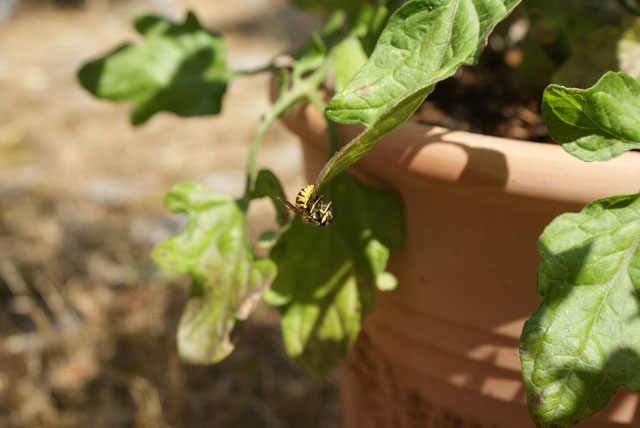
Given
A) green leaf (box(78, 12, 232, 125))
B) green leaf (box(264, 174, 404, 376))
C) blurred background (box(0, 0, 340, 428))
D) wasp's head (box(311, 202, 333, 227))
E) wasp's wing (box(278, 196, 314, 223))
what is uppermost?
wasp's wing (box(278, 196, 314, 223))

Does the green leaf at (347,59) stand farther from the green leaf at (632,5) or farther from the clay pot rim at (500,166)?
the green leaf at (632,5)

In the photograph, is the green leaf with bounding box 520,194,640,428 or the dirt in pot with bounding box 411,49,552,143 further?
the dirt in pot with bounding box 411,49,552,143

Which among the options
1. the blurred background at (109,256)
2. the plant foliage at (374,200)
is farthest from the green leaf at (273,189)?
the blurred background at (109,256)

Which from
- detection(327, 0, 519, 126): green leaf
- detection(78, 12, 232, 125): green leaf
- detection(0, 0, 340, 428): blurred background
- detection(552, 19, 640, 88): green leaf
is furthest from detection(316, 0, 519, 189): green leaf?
detection(0, 0, 340, 428): blurred background

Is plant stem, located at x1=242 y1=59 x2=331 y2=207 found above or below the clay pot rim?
below

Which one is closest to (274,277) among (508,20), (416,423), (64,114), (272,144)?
(416,423)

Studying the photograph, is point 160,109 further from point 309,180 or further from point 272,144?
point 272,144

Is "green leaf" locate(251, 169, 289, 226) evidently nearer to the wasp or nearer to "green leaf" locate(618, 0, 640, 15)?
the wasp

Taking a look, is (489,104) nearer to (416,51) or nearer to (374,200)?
(374,200)

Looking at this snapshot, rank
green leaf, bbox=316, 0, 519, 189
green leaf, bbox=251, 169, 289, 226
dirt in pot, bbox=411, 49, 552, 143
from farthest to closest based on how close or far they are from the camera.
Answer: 1. dirt in pot, bbox=411, 49, 552, 143
2. green leaf, bbox=251, 169, 289, 226
3. green leaf, bbox=316, 0, 519, 189
